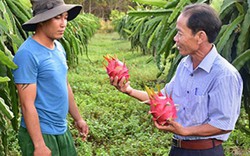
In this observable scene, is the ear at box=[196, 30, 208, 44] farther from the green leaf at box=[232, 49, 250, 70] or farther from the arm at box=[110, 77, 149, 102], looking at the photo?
the green leaf at box=[232, 49, 250, 70]

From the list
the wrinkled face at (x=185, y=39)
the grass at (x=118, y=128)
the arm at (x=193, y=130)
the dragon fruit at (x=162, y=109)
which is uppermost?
the wrinkled face at (x=185, y=39)

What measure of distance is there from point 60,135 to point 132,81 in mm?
5495

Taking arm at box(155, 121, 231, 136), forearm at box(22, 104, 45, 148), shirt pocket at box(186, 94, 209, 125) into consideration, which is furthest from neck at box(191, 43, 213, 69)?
forearm at box(22, 104, 45, 148)

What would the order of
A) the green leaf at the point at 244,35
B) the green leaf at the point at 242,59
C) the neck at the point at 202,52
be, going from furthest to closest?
the green leaf at the point at 244,35 < the green leaf at the point at 242,59 < the neck at the point at 202,52

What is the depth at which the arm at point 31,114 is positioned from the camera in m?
2.10

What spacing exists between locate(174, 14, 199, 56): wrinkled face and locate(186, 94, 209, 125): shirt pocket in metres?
0.20

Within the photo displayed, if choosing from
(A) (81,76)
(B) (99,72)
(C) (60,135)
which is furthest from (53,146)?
(B) (99,72)

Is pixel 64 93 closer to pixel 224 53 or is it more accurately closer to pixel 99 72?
pixel 224 53

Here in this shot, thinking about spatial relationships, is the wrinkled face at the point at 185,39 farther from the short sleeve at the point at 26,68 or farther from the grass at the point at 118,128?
the grass at the point at 118,128

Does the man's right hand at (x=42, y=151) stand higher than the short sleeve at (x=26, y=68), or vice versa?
the short sleeve at (x=26, y=68)

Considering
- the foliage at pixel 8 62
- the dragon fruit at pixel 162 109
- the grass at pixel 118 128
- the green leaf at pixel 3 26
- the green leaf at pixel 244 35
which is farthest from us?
the grass at pixel 118 128

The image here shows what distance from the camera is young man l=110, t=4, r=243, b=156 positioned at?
1.87 meters

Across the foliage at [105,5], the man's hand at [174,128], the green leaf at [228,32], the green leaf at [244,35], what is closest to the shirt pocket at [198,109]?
the man's hand at [174,128]

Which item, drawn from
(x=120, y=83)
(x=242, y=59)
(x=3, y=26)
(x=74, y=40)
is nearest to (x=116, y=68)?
(x=120, y=83)
